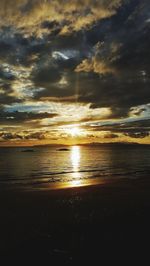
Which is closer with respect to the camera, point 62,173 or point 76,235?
point 76,235

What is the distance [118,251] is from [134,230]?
2777 mm

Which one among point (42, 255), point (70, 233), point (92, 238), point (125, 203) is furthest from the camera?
point (125, 203)

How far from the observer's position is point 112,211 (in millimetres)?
17984

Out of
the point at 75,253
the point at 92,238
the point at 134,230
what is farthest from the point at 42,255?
the point at 134,230

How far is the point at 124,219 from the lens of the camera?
1559cm

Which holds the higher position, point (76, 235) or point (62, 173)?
point (76, 235)

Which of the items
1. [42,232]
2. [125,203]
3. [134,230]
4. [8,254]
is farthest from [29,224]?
[125,203]

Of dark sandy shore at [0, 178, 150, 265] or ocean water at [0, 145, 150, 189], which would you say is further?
ocean water at [0, 145, 150, 189]

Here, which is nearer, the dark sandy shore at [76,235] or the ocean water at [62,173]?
the dark sandy shore at [76,235]

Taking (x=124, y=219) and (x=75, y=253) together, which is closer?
(x=75, y=253)

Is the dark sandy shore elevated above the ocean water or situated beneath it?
elevated above

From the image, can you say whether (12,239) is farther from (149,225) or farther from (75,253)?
(149,225)

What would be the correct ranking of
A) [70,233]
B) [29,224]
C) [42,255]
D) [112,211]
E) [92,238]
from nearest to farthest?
[42,255] < [92,238] < [70,233] < [29,224] < [112,211]

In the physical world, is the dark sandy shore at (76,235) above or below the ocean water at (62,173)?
above
